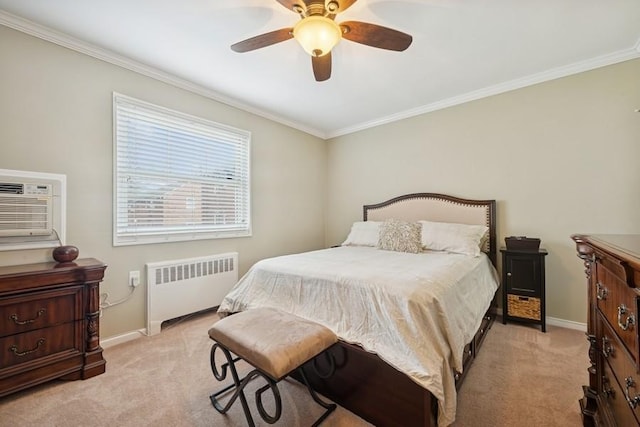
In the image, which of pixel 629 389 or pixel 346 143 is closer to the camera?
pixel 629 389

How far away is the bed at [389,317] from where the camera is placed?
52.1 inches

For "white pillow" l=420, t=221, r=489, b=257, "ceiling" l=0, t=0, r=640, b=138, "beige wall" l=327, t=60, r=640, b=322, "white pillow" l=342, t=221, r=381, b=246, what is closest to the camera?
"ceiling" l=0, t=0, r=640, b=138

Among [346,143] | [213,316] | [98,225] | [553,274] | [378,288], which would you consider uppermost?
[346,143]

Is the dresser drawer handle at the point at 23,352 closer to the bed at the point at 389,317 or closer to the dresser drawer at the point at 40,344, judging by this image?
the dresser drawer at the point at 40,344

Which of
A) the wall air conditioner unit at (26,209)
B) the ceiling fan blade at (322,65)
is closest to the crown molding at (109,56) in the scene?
the wall air conditioner unit at (26,209)

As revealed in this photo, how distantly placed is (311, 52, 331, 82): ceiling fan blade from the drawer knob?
198 centimetres

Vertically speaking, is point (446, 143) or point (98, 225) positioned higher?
point (446, 143)

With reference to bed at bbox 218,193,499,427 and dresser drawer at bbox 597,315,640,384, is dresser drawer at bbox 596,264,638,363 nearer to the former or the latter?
dresser drawer at bbox 597,315,640,384

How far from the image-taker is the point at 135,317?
2.51 m

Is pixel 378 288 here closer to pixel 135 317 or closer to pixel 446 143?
pixel 135 317

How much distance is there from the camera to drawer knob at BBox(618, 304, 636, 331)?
2.72 ft

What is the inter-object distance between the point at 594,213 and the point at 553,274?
68 cm

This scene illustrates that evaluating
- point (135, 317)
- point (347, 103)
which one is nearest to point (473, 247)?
point (347, 103)

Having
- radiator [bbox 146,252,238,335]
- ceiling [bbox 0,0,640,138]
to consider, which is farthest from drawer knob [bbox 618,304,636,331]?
radiator [bbox 146,252,238,335]
